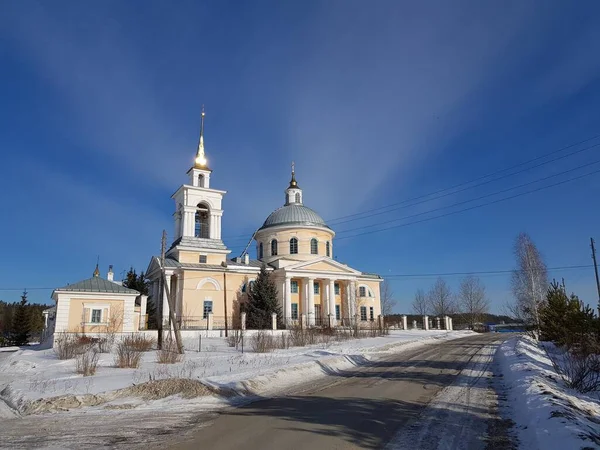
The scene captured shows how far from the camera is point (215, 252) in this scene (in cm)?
4050

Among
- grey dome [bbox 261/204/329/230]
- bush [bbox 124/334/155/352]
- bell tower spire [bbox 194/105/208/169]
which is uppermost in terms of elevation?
bell tower spire [bbox 194/105/208/169]

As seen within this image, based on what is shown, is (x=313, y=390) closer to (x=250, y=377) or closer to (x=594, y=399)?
(x=250, y=377)

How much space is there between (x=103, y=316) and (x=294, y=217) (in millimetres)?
22687

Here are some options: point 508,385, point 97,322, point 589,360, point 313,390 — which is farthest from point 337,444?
point 97,322

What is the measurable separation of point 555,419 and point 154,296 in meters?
39.3

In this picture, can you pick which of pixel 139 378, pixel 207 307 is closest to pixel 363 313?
pixel 207 307

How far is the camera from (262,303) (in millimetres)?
37406

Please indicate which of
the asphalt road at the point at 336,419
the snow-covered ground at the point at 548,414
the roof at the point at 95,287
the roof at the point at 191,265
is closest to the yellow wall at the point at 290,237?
the roof at the point at 191,265

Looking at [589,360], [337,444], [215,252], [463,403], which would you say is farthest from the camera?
[215,252]

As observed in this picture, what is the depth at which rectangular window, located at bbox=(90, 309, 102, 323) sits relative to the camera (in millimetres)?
28781

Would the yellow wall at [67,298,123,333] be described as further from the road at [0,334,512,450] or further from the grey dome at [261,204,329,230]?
the road at [0,334,512,450]

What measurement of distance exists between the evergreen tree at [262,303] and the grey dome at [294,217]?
8.45m

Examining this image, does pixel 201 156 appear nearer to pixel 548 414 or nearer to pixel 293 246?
pixel 293 246

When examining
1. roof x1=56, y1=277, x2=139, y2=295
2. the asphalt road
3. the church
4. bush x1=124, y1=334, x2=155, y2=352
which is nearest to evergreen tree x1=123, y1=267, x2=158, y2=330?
the church
